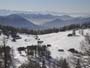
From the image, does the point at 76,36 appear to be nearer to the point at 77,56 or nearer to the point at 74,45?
the point at 74,45

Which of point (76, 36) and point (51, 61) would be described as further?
point (76, 36)

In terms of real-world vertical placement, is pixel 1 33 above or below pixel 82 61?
above

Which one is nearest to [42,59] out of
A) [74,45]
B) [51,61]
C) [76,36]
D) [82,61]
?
[51,61]

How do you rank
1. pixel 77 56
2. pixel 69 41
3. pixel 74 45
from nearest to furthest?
pixel 77 56, pixel 74 45, pixel 69 41

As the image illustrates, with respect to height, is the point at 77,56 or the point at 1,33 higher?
the point at 1,33

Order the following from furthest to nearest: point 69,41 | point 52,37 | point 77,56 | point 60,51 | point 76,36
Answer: point 52,37, point 76,36, point 69,41, point 60,51, point 77,56

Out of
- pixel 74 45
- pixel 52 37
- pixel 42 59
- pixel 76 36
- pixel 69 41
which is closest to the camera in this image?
pixel 42 59

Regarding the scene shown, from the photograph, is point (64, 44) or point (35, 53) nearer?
point (35, 53)

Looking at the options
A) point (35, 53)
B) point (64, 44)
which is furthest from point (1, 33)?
point (35, 53)

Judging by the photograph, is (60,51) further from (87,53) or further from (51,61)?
(51,61)
